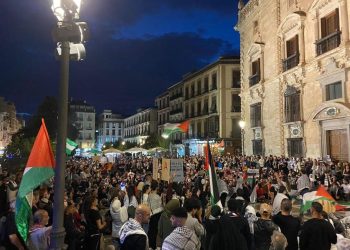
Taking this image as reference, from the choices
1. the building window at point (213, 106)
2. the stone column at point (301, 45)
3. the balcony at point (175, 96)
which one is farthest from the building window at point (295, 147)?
the balcony at point (175, 96)

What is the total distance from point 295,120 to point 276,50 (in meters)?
5.74

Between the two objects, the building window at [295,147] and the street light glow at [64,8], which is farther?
the building window at [295,147]

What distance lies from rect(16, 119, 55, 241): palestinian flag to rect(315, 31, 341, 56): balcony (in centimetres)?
1708

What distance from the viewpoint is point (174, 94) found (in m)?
62.5

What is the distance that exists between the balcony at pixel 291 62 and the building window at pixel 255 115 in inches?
188

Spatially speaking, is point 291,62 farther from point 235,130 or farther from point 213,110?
point 213,110

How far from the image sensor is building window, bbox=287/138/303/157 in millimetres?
22281

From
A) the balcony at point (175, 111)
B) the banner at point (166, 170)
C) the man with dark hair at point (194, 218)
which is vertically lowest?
the man with dark hair at point (194, 218)

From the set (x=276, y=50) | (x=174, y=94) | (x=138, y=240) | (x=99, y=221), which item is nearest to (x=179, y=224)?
(x=138, y=240)

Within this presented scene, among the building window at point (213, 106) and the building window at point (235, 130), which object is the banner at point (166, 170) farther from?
Answer: the building window at point (213, 106)

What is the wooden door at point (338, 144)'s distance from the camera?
18.6 m

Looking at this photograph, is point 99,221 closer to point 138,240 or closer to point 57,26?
point 138,240

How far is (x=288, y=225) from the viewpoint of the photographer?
5.50 meters

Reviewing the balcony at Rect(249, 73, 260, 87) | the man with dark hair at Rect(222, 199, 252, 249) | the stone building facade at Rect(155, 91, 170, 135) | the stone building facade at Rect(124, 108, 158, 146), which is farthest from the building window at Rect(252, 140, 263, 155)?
the stone building facade at Rect(124, 108, 158, 146)
